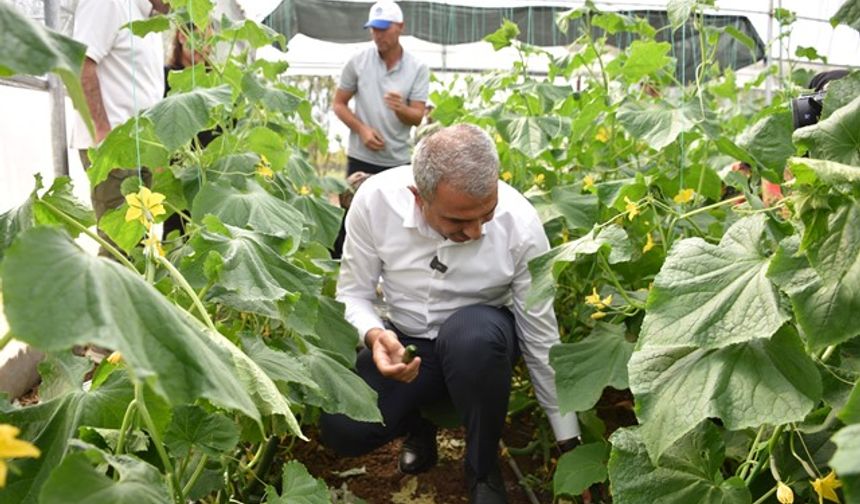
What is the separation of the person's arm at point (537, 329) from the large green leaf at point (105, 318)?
152 cm

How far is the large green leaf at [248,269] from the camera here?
1429 mm

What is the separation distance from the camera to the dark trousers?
2209mm

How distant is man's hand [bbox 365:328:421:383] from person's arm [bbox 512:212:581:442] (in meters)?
0.32

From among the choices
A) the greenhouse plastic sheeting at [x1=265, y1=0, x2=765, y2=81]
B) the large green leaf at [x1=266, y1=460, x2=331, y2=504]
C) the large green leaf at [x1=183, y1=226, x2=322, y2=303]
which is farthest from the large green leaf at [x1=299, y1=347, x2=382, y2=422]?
the greenhouse plastic sheeting at [x1=265, y1=0, x2=765, y2=81]

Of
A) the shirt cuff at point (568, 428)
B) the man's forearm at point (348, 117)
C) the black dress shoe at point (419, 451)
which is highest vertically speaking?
the man's forearm at point (348, 117)

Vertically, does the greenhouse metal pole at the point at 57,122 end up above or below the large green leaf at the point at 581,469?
above

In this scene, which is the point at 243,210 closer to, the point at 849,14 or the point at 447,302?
the point at 447,302

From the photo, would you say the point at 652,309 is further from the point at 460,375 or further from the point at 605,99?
the point at 605,99

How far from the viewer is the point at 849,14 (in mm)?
1169

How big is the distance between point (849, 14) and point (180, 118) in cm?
130

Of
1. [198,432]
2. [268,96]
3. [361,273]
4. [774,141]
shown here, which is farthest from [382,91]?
[198,432]

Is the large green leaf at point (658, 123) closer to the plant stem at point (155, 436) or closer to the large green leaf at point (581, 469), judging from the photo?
the large green leaf at point (581, 469)

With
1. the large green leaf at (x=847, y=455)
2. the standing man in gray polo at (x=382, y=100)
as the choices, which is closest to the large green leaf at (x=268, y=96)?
the large green leaf at (x=847, y=455)

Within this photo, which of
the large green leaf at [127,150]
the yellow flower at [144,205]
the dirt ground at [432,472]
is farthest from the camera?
the dirt ground at [432,472]
